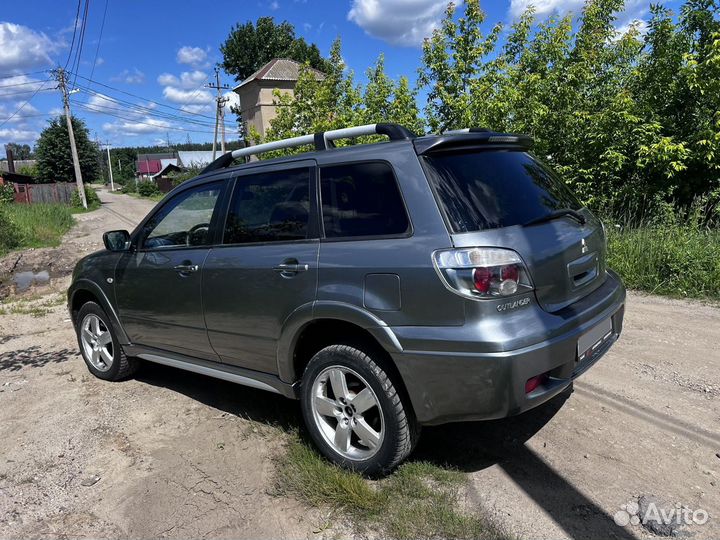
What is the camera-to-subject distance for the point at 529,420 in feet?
11.9

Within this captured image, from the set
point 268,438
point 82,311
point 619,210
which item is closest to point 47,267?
point 82,311

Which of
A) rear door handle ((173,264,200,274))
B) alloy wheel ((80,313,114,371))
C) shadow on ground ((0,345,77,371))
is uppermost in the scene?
rear door handle ((173,264,200,274))

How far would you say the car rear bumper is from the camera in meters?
2.50

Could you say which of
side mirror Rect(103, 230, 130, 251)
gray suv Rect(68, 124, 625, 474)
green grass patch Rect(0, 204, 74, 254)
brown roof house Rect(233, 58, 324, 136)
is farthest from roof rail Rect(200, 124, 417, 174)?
brown roof house Rect(233, 58, 324, 136)

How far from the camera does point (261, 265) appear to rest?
335cm

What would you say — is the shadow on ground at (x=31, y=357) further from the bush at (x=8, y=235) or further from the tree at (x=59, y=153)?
the tree at (x=59, y=153)

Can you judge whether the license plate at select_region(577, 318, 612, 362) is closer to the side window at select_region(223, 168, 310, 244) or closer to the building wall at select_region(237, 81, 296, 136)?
the side window at select_region(223, 168, 310, 244)

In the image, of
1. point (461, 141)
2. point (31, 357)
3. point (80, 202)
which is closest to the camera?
point (461, 141)

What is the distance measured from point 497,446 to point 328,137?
7.71ft

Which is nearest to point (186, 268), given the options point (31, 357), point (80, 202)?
point (31, 357)

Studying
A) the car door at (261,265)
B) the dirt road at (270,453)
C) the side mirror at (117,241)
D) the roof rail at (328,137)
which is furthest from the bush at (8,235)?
the car door at (261,265)

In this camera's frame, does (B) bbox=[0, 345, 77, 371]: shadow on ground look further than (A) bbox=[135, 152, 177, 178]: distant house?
No

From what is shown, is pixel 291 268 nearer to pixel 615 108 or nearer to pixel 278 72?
pixel 615 108

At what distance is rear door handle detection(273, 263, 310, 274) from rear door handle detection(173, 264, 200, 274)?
0.83m
